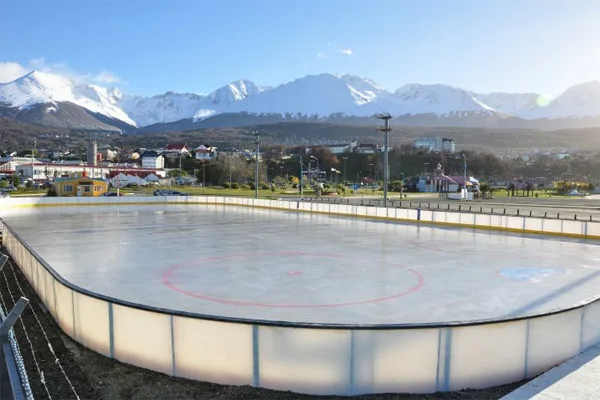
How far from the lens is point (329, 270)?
13.7 meters

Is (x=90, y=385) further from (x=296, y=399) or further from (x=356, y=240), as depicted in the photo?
(x=356, y=240)

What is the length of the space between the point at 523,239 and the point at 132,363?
18.9m

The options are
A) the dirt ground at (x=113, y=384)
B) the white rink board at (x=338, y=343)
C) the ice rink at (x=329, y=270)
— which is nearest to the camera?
the white rink board at (x=338, y=343)

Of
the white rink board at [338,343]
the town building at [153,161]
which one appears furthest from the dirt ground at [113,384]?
the town building at [153,161]

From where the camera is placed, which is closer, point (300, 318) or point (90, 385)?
point (90, 385)

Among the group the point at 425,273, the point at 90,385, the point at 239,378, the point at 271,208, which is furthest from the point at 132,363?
the point at 271,208

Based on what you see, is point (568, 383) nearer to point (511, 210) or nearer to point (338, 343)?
point (338, 343)

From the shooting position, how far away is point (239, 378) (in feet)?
20.2

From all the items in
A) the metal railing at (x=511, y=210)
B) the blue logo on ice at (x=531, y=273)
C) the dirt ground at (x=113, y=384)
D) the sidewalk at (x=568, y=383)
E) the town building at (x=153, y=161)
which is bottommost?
the metal railing at (x=511, y=210)

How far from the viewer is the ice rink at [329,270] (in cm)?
966

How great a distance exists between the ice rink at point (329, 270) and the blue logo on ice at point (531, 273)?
3 centimetres

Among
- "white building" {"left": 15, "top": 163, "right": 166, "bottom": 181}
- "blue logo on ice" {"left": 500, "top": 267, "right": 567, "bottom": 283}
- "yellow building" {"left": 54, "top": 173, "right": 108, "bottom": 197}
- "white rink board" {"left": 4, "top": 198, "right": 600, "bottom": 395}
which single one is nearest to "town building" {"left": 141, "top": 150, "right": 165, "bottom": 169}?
"white building" {"left": 15, "top": 163, "right": 166, "bottom": 181}

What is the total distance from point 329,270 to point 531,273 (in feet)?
17.9

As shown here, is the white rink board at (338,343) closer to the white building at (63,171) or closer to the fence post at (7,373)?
the fence post at (7,373)
